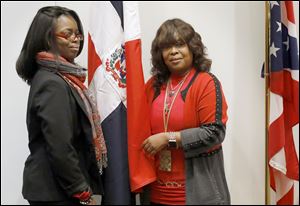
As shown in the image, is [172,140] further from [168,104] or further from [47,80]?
[47,80]

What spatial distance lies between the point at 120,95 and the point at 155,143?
274 millimetres

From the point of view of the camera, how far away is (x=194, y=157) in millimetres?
1344

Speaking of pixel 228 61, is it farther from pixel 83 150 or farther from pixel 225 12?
pixel 83 150

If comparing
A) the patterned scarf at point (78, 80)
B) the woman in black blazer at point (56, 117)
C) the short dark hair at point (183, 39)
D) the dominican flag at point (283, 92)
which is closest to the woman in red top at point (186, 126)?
the short dark hair at point (183, 39)

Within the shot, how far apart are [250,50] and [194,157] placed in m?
0.84

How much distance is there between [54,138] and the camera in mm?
1034

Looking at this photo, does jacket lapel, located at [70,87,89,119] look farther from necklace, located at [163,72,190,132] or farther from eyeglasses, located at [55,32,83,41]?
necklace, located at [163,72,190,132]

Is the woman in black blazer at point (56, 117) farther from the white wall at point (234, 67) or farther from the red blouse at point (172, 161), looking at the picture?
the white wall at point (234, 67)

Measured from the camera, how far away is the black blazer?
1.04 meters

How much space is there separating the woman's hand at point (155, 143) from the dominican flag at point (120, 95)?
4 centimetres

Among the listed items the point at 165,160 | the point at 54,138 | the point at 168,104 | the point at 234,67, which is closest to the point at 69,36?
the point at 54,138

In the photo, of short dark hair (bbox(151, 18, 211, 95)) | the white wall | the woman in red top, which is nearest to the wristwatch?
the woman in red top

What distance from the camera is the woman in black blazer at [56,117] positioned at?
1.04 metres

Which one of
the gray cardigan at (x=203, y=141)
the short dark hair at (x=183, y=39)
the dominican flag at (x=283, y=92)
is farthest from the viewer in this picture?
the dominican flag at (x=283, y=92)
